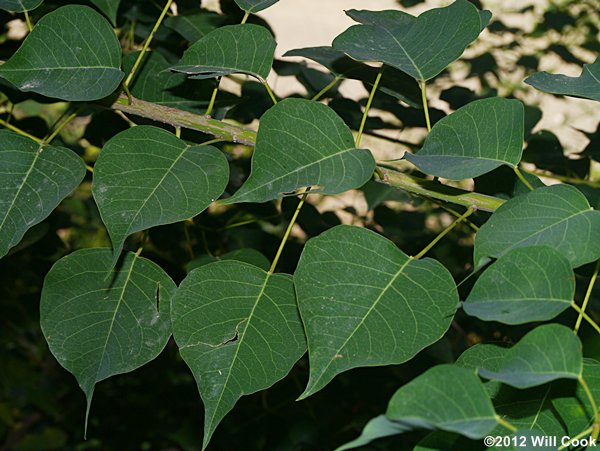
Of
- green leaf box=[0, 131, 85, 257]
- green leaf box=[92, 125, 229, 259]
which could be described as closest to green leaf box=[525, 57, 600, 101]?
green leaf box=[92, 125, 229, 259]

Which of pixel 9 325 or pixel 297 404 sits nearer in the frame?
pixel 297 404

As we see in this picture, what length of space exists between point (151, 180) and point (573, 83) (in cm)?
33

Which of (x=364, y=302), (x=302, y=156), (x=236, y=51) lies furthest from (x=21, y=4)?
(x=364, y=302)

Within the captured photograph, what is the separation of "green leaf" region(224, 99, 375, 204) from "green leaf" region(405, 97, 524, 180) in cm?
5

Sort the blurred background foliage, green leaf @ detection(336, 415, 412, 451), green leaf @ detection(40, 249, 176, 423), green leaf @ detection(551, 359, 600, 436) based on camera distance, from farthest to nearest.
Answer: the blurred background foliage < green leaf @ detection(40, 249, 176, 423) < green leaf @ detection(551, 359, 600, 436) < green leaf @ detection(336, 415, 412, 451)

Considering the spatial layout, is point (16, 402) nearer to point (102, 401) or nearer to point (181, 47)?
point (102, 401)

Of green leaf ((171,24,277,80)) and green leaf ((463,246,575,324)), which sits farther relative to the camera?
green leaf ((171,24,277,80))

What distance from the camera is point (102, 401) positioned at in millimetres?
1763

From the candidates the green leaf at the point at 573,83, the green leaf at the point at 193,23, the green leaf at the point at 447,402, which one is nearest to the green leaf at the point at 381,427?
the green leaf at the point at 447,402

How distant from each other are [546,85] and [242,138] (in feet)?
0.80

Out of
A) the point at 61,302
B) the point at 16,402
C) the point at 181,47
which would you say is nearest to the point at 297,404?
the point at 181,47

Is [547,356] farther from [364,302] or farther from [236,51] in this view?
[236,51]

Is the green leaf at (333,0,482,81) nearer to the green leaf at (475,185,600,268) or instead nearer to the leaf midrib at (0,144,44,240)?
the green leaf at (475,185,600,268)

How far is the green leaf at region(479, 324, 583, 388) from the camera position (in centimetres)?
44
